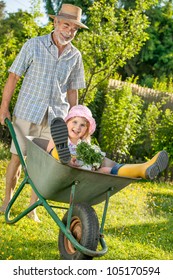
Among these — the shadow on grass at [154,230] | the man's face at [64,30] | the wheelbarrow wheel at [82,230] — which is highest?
the man's face at [64,30]

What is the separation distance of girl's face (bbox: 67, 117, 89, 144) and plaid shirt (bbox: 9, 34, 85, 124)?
2.46 ft

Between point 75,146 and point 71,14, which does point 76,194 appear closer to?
point 75,146

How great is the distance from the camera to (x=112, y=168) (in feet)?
12.2

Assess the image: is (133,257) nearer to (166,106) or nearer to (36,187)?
(36,187)

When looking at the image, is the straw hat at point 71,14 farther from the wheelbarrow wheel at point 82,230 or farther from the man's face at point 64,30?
the wheelbarrow wheel at point 82,230

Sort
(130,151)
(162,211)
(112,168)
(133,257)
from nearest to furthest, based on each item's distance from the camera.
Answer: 1. (112,168)
2. (133,257)
3. (162,211)
4. (130,151)

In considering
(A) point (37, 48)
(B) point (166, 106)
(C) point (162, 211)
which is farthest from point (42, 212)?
(B) point (166, 106)

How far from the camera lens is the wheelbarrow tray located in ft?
11.1

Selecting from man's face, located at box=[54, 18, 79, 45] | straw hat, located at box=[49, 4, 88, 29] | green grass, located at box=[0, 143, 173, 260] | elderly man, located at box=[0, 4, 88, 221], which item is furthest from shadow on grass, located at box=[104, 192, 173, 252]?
straw hat, located at box=[49, 4, 88, 29]

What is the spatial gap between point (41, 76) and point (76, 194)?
1.31 m

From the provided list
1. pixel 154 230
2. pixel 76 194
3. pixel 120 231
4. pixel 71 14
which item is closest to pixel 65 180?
pixel 76 194

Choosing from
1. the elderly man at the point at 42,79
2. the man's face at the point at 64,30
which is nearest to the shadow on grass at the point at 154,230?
the elderly man at the point at 42,79

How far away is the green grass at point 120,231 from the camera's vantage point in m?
4.07

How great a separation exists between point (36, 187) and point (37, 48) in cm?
120
